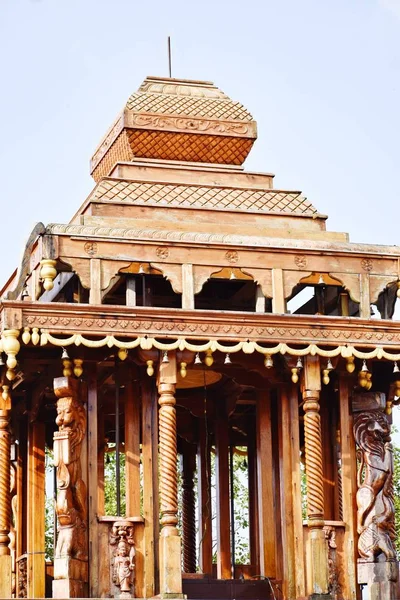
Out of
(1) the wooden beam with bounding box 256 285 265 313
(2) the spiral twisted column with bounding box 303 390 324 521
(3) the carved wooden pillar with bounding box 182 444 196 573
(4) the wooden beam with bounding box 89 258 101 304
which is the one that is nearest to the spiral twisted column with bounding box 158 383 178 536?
(4) the wooden beam with bounding box 89 258 101 304

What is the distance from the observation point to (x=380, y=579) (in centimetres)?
2359

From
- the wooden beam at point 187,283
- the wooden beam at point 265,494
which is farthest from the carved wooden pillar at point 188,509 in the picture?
the wooden beam at point 187,283

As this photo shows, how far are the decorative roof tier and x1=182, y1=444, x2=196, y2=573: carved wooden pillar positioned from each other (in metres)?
6.60

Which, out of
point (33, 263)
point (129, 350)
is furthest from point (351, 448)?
point (33, 263)

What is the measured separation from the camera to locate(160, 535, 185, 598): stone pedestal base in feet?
72.3

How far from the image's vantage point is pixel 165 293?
25875mm

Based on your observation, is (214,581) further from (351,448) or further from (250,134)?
(250,134)

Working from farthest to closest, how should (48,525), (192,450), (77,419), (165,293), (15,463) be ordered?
(48,525)
(192,450)
(15,463)
(165,293)
(77,419)

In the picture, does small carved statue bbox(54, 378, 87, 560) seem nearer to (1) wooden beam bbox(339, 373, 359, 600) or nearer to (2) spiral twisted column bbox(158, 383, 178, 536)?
(2) spiral twisted column bbox(158, 383, 178, 536)

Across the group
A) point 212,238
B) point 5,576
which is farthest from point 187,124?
point 5,576

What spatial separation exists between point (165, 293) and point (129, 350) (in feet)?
9.47

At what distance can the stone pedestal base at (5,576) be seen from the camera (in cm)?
2189

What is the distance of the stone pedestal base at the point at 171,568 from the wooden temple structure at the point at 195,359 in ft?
0.07

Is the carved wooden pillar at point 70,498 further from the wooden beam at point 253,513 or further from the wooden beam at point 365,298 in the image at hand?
the wooden beam at point 253,513
